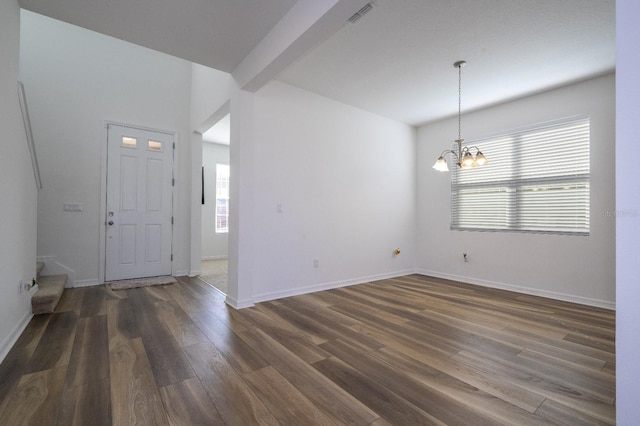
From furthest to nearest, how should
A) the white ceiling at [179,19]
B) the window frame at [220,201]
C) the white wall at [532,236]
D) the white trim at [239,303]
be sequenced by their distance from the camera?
the window frame at [220,201] → the white wall at [532,236] → the white trim at [239,303] → the white ceiling at [179,19]

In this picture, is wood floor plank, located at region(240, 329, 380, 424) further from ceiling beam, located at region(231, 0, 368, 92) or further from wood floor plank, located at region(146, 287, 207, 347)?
ceiling beam, located at region(231, 0, 368, 92)

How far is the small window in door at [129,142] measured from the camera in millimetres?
4624

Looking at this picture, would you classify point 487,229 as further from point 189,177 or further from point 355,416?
point 189,177

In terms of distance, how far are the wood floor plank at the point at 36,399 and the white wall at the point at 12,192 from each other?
57 centimetres

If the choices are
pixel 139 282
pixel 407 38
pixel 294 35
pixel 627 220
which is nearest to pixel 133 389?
pixel 627 220

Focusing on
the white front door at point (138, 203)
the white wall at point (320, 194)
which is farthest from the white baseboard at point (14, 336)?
the white wall at point (320, 194)

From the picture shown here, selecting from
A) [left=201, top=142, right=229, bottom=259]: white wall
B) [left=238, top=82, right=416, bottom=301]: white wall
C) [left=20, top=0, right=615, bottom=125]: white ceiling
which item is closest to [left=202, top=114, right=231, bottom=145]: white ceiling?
[left=201, top=142, right=229, bottom=259]: white wall

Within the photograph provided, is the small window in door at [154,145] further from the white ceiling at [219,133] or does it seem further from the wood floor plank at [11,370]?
the wood floor plank at [11,370]

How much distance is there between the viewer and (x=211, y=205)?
7.23m

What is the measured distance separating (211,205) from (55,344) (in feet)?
16.8

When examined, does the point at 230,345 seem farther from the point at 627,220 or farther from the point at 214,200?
the point at 214,200

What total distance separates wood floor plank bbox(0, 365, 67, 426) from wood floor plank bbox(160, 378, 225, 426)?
54 cm

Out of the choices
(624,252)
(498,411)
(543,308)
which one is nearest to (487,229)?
(543,308)

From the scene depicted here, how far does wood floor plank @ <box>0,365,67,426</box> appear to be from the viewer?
4.78ft
